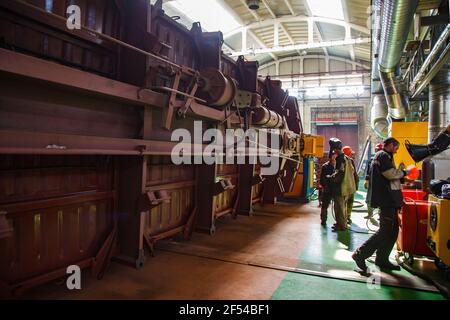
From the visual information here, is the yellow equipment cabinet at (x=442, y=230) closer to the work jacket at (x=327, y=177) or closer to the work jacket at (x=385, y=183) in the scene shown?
the work jacket at (x=385, y=183)

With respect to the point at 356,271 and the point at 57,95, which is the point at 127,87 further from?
the point at 356,271

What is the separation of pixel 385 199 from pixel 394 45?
297 centimetres

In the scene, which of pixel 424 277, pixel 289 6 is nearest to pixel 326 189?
pixel 424 277

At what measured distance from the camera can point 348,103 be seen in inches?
627

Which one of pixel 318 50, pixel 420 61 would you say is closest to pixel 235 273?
pixel 420 61

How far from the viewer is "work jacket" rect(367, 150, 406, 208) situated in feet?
11.0

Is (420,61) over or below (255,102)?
over

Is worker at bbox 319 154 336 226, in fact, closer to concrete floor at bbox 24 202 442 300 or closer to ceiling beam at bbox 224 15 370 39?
concrete floor at bbox 24 202 442 300

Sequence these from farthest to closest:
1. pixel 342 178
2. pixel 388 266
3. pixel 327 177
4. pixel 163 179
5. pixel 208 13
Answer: pixel 208 13 → pixel 327 177 → pixel 342 178 → pixel 163 179 → pixel 388 266

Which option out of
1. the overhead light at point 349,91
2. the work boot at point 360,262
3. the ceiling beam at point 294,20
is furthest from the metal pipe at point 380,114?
the work boot at point 360,262

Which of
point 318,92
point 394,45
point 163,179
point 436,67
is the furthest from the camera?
point 318,92

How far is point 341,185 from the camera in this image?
17.4ft

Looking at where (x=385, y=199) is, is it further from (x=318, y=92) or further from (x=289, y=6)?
(x=318, y=92)
